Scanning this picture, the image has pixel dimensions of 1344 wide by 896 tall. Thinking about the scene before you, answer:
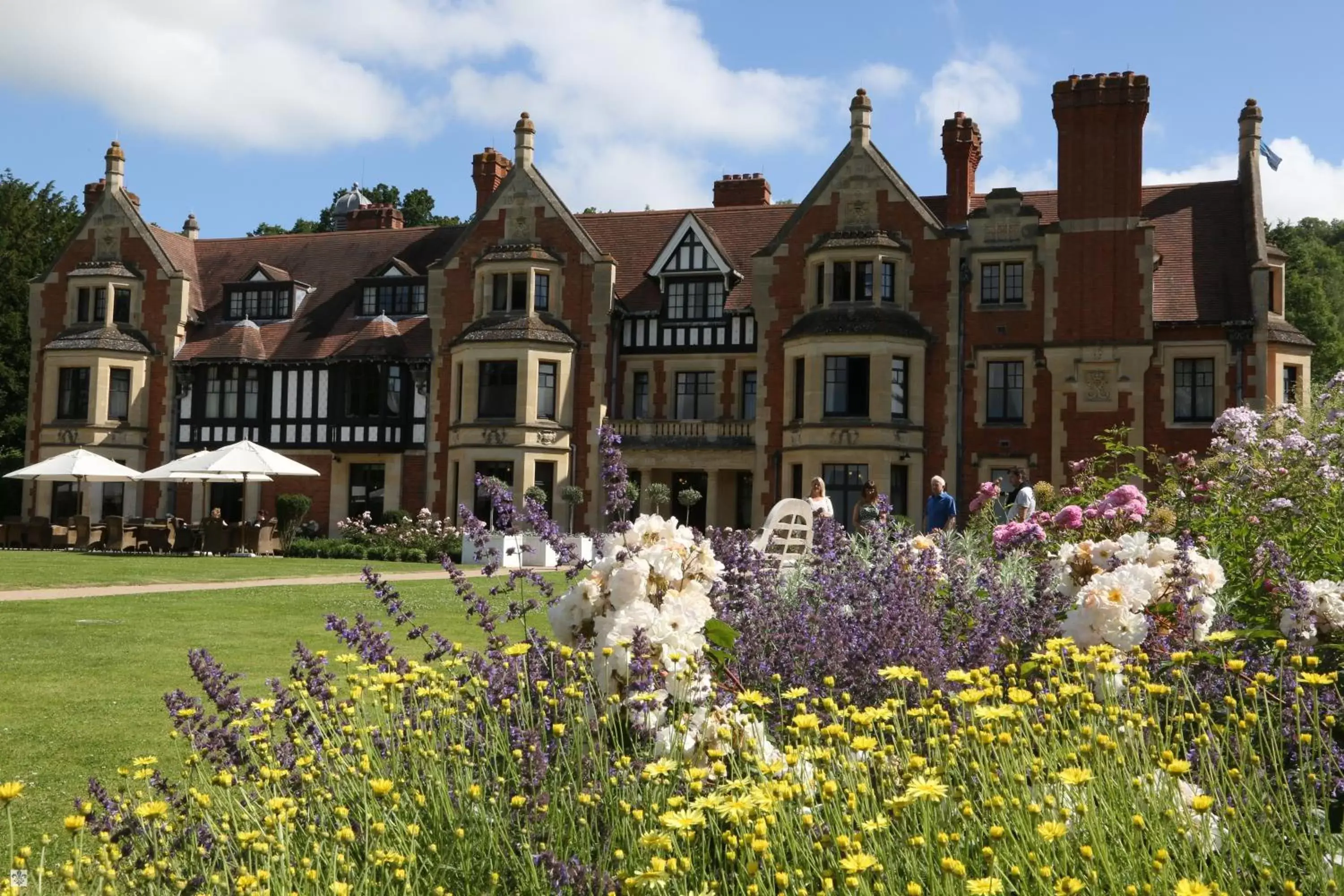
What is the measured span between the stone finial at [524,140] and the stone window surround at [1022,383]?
13.5 meters

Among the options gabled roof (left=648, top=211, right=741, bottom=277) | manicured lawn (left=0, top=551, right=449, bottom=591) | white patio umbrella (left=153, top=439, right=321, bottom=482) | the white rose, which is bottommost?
manicured lawn (left=0, top=551, right=449, bottom=591)

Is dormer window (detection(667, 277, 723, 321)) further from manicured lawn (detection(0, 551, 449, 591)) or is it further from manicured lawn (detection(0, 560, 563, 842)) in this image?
manicured lawn (detection(0, 560, 563, 842))

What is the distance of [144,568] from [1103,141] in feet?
75.2

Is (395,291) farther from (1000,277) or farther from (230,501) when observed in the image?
(1000,277)

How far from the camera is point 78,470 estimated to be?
29.8 m

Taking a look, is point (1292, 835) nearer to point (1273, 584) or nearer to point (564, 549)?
point (564, 549)

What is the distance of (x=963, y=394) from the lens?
1160 inches

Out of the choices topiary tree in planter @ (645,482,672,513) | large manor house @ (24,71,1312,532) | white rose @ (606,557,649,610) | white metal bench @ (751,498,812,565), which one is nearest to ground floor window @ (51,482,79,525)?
large manor house @ (24,71,1312,532)

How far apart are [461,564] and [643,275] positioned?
406 inches

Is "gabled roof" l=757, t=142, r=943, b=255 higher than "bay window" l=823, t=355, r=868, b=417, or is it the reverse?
"gabled roof" l=757, t=142, r=943, b=255

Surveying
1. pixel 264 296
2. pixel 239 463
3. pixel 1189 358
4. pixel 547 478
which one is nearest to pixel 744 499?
pixel 547 478

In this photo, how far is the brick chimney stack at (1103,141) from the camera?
91.8ft

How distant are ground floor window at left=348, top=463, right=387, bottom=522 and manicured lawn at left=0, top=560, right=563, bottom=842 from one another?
16.4 meters

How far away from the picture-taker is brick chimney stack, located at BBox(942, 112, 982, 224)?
3120 cm
